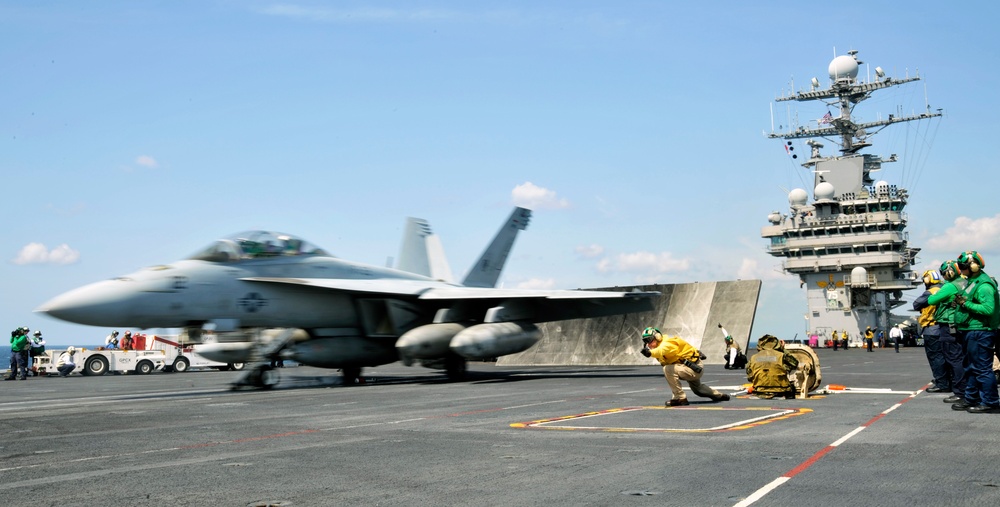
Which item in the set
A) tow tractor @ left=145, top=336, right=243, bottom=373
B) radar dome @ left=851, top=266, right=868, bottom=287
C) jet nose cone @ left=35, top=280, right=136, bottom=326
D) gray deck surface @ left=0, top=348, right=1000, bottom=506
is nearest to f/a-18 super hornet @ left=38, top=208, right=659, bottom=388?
jet nose cone @ left=35, top=280, right=136, bottom=326

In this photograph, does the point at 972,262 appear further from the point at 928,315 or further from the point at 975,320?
the point at 928,315

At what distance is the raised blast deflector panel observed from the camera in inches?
1437

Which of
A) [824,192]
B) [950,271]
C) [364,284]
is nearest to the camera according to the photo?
[950,271]

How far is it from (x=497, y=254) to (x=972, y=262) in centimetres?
2188

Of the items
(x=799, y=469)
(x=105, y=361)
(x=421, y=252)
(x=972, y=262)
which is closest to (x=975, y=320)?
(x=972, y=262)

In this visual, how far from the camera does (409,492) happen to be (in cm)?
626

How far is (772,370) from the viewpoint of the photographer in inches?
577

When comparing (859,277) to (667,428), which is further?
(859,277)

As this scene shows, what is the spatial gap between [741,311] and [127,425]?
2907 cm

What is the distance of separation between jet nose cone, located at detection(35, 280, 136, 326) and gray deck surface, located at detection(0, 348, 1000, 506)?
236cm

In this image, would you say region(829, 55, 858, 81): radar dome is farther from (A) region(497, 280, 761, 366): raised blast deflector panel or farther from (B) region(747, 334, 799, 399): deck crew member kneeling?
(B) region(747, 334, 799, 399): deck crew member kneeling

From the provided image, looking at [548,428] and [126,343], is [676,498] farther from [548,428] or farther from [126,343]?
[126,343]

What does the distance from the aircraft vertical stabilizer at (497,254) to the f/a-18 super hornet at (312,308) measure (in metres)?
4.71

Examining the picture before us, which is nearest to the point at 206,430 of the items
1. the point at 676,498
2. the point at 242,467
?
the point at 242,467
